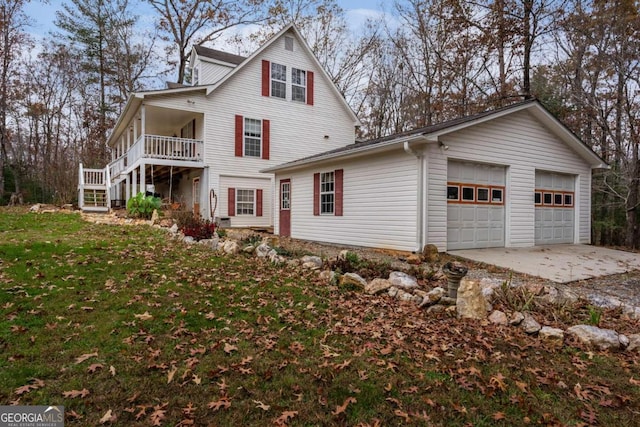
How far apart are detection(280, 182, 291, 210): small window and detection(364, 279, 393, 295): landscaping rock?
330 inches

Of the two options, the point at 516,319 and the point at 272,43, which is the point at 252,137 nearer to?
the point at 272,43

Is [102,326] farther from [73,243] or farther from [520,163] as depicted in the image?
[520,163]

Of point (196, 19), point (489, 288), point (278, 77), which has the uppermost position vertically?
point (196, 19)

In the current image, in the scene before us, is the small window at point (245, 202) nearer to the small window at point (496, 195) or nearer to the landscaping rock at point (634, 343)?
the small window at point (496, 195)

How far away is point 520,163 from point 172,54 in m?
21.9

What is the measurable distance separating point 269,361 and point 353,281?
2634mm

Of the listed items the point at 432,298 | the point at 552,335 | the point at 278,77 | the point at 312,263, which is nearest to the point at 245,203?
the point at 278,77

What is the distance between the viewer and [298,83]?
1745 centimetres

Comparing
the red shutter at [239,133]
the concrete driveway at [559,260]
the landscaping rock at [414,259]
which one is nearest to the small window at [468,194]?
the concrete driveway at [559,260]

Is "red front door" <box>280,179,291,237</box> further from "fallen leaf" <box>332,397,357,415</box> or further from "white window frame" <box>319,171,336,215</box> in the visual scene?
"fallen leaf" <box>332,397,357,415</box>

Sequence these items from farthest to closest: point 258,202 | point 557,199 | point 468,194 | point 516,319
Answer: point 258,202, point 557,199, point 468,194, point 516,319

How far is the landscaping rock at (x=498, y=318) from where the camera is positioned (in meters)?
4.42

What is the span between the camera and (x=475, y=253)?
9180mm

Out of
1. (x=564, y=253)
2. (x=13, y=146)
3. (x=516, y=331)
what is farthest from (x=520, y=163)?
(x=13, y=146)
